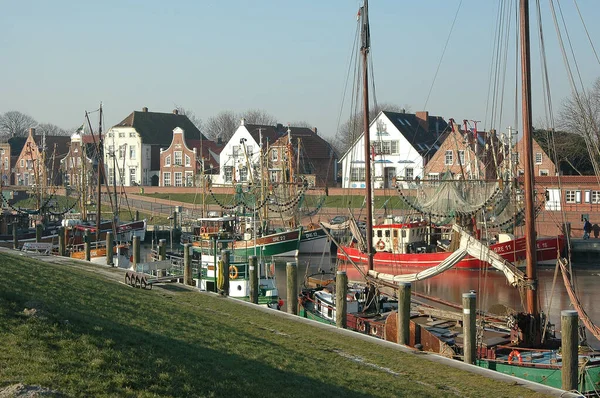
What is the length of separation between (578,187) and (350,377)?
182 feet

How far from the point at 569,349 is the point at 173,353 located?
358 inches

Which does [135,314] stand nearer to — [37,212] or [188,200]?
[37,212]

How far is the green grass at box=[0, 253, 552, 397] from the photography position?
11.7 metres

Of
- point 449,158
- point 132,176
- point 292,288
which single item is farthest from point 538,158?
point 132,176

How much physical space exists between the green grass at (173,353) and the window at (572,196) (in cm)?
4944

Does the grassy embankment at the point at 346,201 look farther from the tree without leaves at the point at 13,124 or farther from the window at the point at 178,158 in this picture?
the tree without leaves at the point at 13,124

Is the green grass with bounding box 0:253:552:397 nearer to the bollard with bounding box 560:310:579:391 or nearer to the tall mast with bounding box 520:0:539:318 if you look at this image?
the bollard with bounding box 560:310:579:391

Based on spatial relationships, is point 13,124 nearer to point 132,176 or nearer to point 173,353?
point 132,176

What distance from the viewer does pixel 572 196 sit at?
67.1 meters

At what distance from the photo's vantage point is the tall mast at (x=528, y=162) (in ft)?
74.2

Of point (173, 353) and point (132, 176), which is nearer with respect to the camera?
point (173, 353)

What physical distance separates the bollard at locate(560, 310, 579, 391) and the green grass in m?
1.54

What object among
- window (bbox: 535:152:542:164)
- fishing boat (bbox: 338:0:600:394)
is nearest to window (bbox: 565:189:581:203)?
window (bbox: 535:152:542:164)

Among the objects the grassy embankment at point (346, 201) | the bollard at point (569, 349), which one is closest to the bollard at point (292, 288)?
the bollard at point (569, 349)
